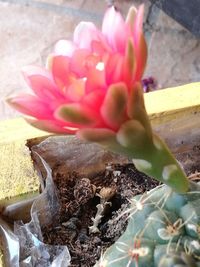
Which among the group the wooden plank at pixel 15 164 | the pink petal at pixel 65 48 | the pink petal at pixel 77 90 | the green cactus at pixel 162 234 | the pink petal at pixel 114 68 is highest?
the pink petal at pixel 65 48

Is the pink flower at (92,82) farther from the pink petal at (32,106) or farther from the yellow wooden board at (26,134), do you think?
the yellow wooden board at (26,134)

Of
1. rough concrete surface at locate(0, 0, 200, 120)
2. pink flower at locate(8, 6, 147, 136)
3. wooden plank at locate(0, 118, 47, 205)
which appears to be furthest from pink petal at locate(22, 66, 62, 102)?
rough concrete surface at locate(0, 0, 200, 120)

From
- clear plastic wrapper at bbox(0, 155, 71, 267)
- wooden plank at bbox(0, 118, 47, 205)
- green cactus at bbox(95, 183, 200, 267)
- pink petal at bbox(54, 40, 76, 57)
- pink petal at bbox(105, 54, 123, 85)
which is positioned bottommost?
clear plastic wrapper at bbox(0, 155, 71, 267)

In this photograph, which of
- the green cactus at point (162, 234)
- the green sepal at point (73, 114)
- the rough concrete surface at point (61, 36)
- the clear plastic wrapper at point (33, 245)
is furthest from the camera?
the rough concrete surface at point (61, 36)

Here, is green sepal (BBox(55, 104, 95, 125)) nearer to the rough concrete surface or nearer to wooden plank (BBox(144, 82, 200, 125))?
wooden plank (BBox(144, 82, 200, 125))

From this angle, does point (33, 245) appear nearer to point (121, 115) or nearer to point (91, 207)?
point (91, 207)

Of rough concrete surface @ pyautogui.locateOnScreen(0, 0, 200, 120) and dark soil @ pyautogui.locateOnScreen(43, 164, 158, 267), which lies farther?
rough concrete surface @ pyautogui.locateOnScreen(0, 0, 200, 120)

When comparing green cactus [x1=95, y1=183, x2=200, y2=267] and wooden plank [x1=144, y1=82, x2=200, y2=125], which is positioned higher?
wooden plank [x1=144, y1=82, x2=200, y2=125]

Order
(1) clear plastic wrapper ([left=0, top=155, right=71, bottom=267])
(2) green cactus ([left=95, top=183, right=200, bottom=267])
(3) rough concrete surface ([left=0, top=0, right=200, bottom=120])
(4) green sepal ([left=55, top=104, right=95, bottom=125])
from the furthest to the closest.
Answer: (3) rough concrete surface ([left=0, top=0, right=200, bottom=120]), (1) clear plastic wrapper ([left=0, top=155, right=71, bottom=267]), (2) green cactus ([left=95, top=183, right=200, bottom=267]), (4) green sepal ([left=55, top=104, right=95, bottom=125])

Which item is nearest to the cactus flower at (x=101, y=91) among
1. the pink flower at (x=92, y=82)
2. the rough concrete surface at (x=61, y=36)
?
the pink flower at (x=92, y=82)
